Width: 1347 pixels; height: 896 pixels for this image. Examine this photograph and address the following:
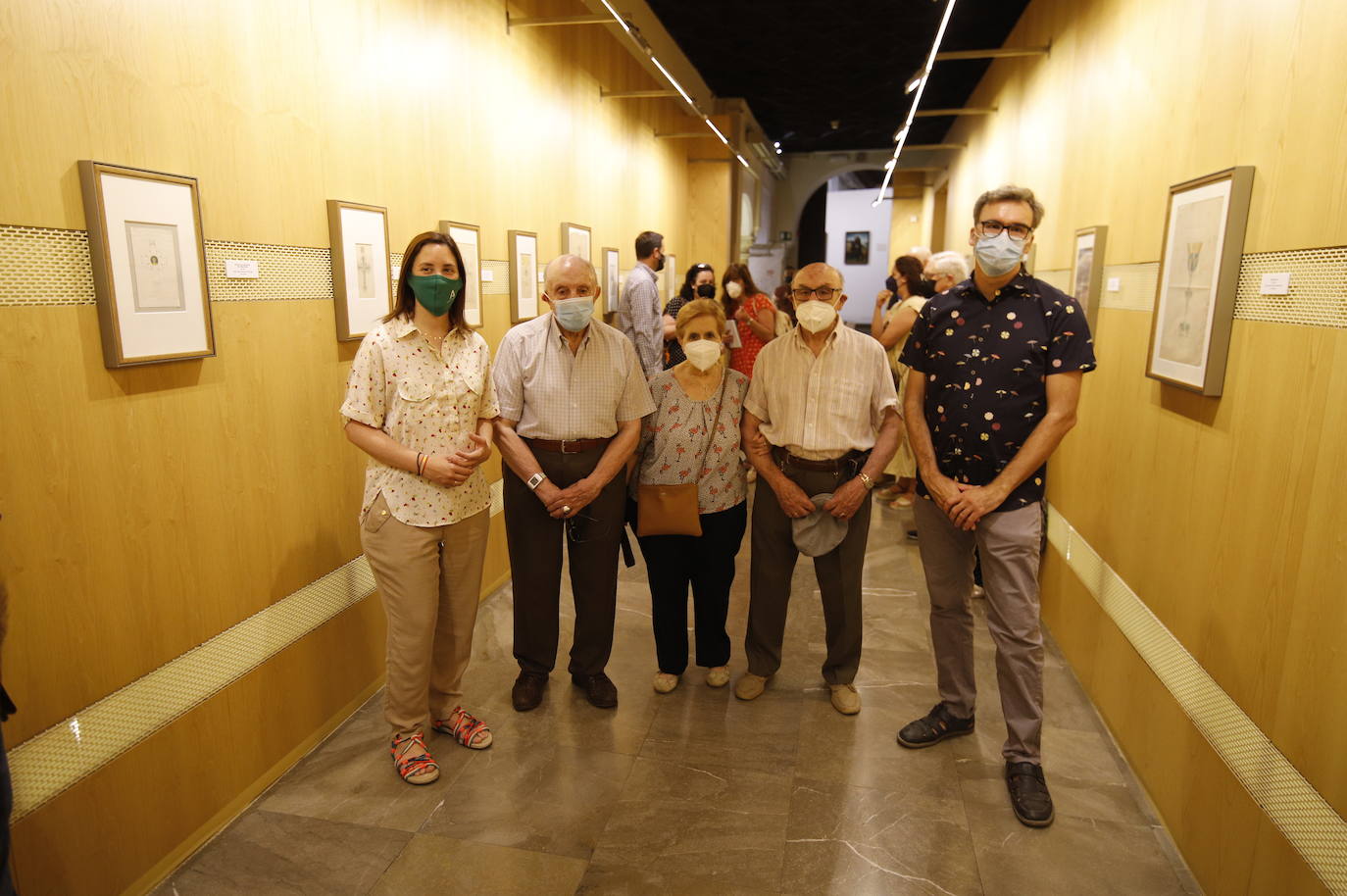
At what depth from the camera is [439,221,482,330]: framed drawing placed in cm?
418

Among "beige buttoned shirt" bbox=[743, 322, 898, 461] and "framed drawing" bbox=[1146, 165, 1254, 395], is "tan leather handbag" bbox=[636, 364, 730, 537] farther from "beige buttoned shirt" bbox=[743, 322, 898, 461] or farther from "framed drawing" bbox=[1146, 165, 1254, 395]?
"framed drawing" bbox=[1146, 165, 1254, 395]

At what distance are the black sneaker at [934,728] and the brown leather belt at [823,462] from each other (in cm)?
103

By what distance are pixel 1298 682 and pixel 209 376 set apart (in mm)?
3160

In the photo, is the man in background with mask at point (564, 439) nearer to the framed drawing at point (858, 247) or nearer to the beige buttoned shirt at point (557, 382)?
the beige buttoned shirt at point (557, 382)

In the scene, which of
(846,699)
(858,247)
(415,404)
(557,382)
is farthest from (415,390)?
(858,247)

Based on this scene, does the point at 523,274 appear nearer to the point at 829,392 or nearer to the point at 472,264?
the point at 472,264

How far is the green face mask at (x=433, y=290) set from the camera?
276cm

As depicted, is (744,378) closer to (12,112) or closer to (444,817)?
(444,817)

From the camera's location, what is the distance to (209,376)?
8.46 ft

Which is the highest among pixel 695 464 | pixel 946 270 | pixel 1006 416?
pixel 946 270

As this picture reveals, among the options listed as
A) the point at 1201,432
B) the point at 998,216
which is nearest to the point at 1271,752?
the point at 1201,432

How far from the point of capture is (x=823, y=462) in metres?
3.27

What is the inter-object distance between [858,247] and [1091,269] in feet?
55.1

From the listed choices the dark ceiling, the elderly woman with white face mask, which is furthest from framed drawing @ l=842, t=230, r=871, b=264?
the elderly woman with white face mask
